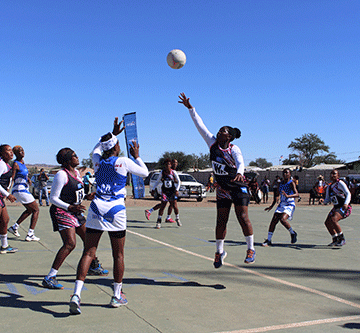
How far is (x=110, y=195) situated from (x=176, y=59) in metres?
4.79

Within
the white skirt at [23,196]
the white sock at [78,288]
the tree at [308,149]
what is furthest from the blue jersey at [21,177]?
the tree at [308,149]

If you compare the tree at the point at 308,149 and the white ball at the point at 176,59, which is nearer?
the white ball at the point at 176,59

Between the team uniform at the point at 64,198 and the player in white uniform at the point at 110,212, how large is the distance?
84cm

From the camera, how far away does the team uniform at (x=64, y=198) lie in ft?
16.2

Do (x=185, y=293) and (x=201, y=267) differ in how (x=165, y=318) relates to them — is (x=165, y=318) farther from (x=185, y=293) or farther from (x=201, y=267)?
(x=201, y=267)

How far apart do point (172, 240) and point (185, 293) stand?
13.9 ft

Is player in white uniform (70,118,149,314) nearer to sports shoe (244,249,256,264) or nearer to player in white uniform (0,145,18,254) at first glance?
sports shoe (244,249,256,264)

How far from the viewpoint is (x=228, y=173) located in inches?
210

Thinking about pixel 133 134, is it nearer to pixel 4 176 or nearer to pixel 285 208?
pixel 285 208

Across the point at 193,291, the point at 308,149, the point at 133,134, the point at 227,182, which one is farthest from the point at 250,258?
the point at 308,149

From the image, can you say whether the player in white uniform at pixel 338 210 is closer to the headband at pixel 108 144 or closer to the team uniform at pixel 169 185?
the team uniform at pixel 169 185

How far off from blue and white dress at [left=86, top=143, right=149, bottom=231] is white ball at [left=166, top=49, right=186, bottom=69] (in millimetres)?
4434

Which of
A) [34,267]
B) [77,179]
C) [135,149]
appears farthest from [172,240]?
[135,149]

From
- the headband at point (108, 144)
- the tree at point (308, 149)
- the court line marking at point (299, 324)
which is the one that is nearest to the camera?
the court line marking at point (299, 324)
